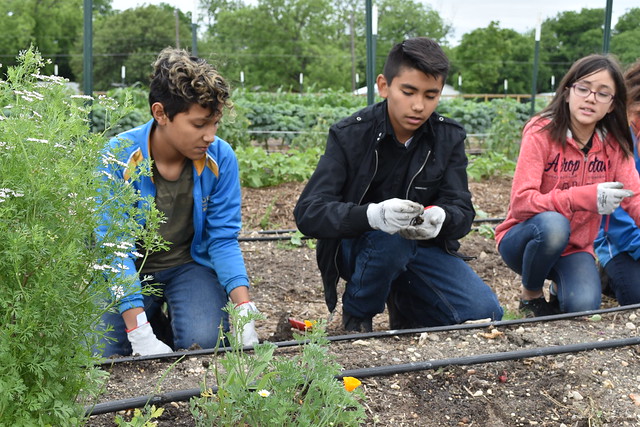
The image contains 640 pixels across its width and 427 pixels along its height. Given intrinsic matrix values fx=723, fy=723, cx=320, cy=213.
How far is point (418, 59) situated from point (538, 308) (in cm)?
140

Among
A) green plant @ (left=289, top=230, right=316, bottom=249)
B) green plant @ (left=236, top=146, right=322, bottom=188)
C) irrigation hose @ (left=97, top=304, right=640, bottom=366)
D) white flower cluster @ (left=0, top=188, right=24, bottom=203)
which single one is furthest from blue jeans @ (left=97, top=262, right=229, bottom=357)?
green plant @ (left=236, top=146, right=322, bottom=188)

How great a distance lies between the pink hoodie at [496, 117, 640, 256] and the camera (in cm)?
317

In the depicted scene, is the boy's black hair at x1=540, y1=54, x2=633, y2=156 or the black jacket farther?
the boy's black hair at x1=540, y1=54, x2=633, y2=156

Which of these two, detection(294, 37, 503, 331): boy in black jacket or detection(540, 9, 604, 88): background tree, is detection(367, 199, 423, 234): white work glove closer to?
detection(294, 37, 503, 331): boy in black jacket

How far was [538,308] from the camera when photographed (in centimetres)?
339

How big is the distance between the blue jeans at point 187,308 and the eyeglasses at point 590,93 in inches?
69.0

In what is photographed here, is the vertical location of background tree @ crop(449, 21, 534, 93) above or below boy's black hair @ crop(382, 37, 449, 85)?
above

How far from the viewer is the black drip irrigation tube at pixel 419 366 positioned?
1.91 m

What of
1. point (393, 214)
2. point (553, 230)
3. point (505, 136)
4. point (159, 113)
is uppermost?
point (159, 113)

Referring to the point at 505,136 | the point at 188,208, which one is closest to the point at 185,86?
the point at 188,208

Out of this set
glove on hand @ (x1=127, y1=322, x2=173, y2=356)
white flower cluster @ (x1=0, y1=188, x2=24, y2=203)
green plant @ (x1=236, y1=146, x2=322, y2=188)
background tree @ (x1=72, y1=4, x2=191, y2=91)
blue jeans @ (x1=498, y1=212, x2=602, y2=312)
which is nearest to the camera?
white flower cluster @ (x1=0, y1=188, x2=24, y2=203)

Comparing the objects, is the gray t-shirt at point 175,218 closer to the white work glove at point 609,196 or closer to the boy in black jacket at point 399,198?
the boy in black jacket at point 399,198

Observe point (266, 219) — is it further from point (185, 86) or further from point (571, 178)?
point (185, 86)

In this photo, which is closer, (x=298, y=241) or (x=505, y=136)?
(x=298, y=241)
